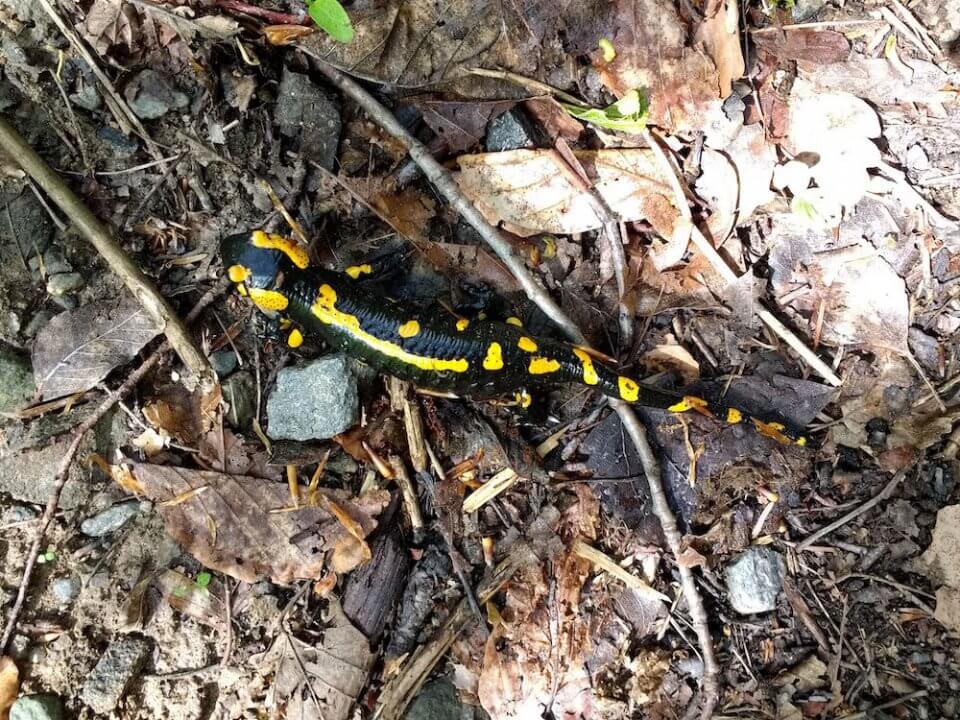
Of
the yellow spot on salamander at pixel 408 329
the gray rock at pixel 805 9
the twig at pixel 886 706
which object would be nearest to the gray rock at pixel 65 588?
the yellow spot on salamander at pixel 408 329

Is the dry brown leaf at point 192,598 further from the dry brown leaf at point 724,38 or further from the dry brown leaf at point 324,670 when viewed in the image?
the dry brown leaf at point 724,38

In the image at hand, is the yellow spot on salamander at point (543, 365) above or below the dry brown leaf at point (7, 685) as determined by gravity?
above

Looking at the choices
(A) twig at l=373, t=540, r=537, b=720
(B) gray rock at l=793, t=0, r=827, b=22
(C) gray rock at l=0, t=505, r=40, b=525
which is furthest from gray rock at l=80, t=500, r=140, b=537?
(B) gray rock at l=793, t=0, r=827, b=22

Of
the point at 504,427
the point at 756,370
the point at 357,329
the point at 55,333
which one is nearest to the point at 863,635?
the point at 756,370

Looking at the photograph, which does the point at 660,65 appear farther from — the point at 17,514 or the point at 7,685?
the point at 7,685

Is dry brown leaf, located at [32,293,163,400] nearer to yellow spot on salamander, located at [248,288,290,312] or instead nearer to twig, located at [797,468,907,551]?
yellow spot on salamander, located at [248,288,290,312]

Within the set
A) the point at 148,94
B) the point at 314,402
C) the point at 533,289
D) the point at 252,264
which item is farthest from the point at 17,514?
the point at 533,289
